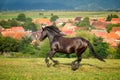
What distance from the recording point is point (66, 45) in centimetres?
815

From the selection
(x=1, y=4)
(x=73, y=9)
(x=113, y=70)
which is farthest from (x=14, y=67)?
(x=73, y=9)

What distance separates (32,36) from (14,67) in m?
14.9

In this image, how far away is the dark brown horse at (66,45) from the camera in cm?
798

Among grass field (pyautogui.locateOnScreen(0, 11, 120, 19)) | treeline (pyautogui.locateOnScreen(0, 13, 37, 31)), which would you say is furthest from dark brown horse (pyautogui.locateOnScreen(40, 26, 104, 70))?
grass field (pyautogui.locateOnScreen(0, 11, 120, 19))

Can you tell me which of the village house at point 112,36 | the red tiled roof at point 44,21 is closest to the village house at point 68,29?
the red tiled roof at point 44,21

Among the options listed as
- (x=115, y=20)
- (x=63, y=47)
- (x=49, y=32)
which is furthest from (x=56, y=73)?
(x=115, y=20)

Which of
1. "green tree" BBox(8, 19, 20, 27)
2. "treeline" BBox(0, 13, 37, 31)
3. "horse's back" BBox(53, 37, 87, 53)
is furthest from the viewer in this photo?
"green tree" BBox(8, 19, 20, 27)

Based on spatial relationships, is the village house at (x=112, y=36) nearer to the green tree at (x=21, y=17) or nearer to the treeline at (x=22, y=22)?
the treeline at (x=22, y=22)

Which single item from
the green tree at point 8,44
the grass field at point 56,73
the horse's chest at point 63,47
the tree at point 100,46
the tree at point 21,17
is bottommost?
the tree at point 100,46

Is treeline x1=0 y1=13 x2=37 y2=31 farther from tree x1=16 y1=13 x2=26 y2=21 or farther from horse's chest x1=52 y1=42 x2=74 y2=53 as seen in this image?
horse's chest x1=52 y1=42 x2=74 y2=53

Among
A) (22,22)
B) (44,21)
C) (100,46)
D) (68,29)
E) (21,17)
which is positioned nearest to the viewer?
(100,46)

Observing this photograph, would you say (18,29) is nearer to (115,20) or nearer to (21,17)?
(21,17)

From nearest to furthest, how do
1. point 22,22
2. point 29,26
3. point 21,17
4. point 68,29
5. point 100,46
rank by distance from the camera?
1. point 100,46
2. point 68,29
3. point 29,26
4. point 21,17
5. point 22,22

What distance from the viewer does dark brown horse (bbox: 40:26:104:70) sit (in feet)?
26.2
